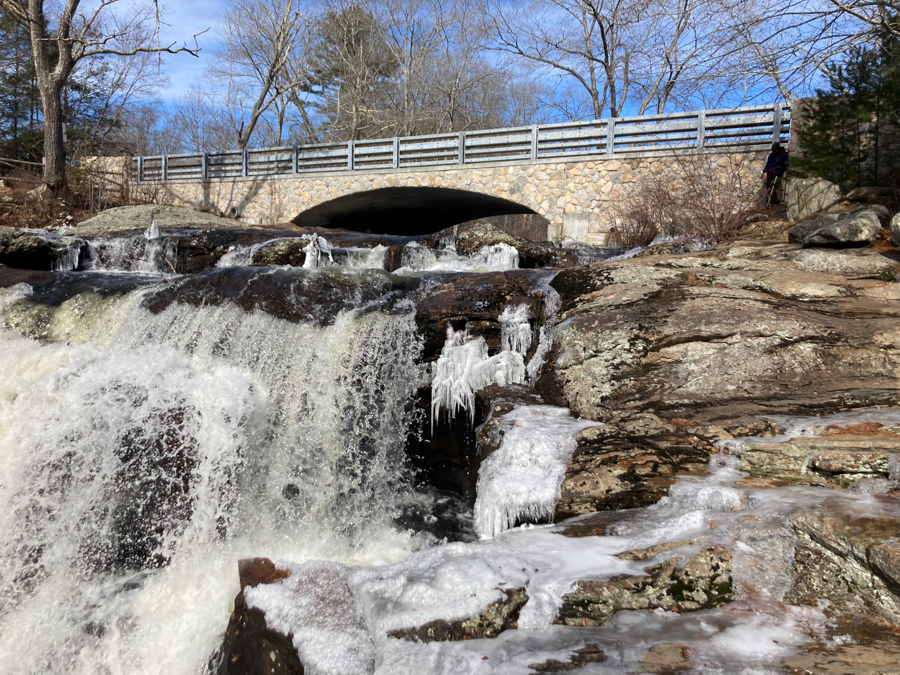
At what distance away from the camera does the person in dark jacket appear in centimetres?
942

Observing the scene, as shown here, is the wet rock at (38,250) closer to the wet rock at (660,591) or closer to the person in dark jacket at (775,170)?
the wet rock at (660,591)

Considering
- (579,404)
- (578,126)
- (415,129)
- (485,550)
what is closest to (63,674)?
(485,550)

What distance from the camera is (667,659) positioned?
1813 millimetres

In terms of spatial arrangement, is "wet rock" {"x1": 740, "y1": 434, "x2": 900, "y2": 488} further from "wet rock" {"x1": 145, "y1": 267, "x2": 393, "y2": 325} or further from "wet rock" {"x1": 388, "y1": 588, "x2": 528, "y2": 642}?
"wet rock" {"x1": 145, "y1": 267, "x2": 393, "y2": 325}

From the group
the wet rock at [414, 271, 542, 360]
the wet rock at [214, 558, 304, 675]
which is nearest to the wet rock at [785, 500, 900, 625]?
the wet rock at [214, 558, 304, 675]

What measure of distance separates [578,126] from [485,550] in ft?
39.8

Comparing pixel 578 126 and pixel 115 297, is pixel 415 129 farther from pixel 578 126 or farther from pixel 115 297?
Answer: pixel 115 297

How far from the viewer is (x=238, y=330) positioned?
5656 mm

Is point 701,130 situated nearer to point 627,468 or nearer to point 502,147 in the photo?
point 502,147

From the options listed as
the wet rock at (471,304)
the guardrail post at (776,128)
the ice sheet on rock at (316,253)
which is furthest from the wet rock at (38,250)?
the guardrail post at (776,128)

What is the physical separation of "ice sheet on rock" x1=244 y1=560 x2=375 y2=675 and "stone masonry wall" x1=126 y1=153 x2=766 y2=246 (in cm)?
1092

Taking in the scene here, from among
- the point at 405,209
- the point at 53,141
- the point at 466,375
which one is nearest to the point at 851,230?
the point at 466,375

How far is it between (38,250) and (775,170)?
12.0m

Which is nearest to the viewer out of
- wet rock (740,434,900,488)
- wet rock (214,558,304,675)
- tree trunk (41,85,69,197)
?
wet rock (214,558,304,675)
